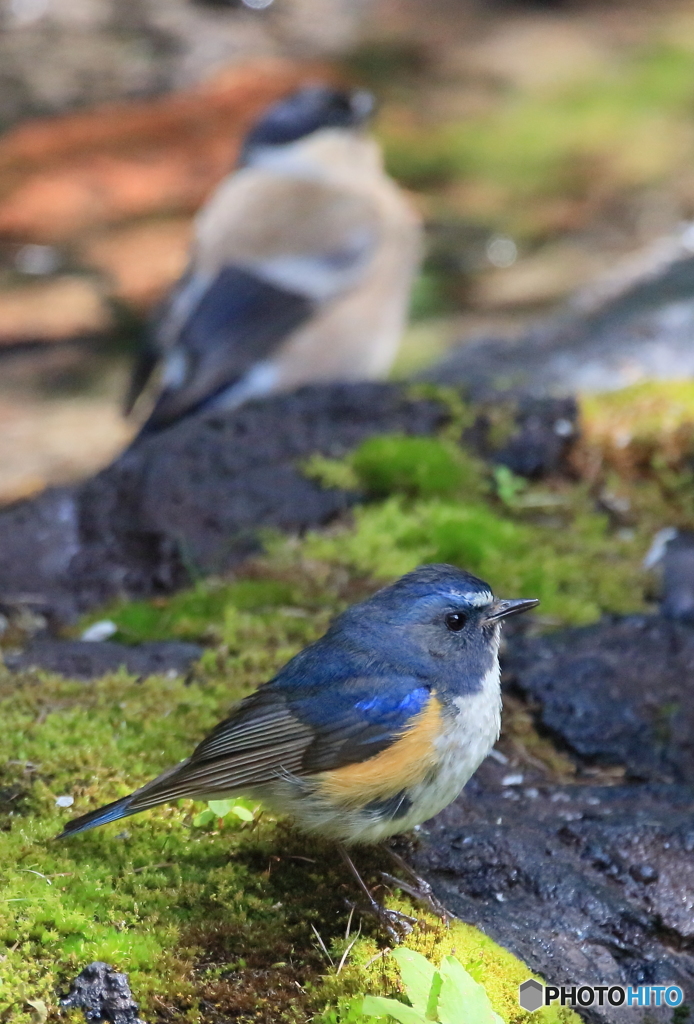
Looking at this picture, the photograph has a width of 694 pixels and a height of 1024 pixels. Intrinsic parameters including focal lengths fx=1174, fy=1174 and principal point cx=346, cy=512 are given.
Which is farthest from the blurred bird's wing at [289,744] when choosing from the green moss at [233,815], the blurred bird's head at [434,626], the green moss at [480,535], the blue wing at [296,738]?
the green moss at [480,535]

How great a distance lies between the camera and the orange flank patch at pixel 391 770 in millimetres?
2949

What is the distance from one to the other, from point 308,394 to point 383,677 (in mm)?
3095

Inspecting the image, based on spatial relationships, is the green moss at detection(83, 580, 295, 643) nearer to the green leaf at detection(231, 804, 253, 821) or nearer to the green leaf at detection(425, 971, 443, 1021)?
the green leaf at detection(231, 804, 253, 821)

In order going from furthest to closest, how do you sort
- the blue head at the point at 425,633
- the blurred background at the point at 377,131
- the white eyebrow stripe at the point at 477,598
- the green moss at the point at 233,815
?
1. the blurred background at the point at 377,131
2. the white eyebrow stripe at the point at 477,598
3. the blue head at the point at 425,633
4. the green moss at the point at 233,815

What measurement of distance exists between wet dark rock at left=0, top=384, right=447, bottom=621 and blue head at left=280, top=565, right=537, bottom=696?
174cm

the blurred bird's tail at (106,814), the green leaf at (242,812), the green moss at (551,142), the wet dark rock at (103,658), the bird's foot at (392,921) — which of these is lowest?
the green moss at (551,142)

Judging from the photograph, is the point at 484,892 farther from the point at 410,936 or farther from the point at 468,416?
the point at 468,416

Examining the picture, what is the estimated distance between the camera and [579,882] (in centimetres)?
324

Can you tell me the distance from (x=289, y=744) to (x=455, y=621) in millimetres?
572

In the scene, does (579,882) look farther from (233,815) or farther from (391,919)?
(233,815)

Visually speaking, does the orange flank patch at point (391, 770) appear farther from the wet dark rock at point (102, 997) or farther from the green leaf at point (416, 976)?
the wet dark rock at point (102, 997)

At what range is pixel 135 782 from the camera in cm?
344

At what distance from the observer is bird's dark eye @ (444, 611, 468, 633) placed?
3264 mm

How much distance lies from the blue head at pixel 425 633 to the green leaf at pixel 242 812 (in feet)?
1.53
